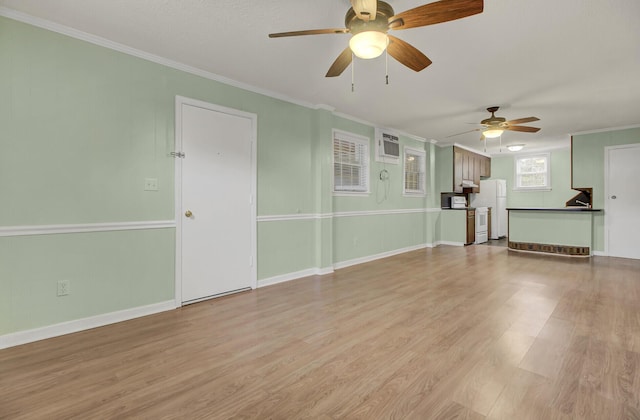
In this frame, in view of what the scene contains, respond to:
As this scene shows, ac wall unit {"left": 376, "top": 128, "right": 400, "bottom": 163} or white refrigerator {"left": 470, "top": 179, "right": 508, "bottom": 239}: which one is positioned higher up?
ac wall unit {"left": 376, "top": 128, "right": 400, "bottom": 163}

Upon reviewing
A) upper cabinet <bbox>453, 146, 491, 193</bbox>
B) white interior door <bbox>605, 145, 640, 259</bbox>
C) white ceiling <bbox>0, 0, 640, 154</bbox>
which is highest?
white ceiling <bbox>0, 0, 640, 154</bbox>

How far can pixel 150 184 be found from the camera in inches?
119

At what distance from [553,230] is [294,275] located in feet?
17.3

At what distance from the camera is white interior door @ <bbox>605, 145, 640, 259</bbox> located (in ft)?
18.8

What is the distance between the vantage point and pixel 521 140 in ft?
23.3

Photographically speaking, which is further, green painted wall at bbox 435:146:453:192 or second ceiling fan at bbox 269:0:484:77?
green painted wall at bbox 435:146:453:192

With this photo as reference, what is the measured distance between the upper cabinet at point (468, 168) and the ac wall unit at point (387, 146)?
2.18 m

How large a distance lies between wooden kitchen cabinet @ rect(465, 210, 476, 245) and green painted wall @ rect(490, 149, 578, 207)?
2429 millimetres

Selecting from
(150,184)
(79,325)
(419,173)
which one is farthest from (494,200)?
(79,325)

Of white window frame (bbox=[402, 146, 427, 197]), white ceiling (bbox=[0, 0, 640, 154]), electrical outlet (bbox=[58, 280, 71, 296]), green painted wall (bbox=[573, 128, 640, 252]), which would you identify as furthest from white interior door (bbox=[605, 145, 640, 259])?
electrical outlet (bbox=[58, 280, 71, 296])

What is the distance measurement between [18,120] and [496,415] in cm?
373

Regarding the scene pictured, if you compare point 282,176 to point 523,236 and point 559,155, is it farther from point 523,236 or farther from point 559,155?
point 559,155

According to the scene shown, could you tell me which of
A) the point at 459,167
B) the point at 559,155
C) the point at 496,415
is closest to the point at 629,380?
the point at 496,415

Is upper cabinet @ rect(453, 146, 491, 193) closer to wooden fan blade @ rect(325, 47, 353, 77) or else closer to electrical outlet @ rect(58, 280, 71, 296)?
wooden fan blade @ rect(325, 47, 353, 77)
